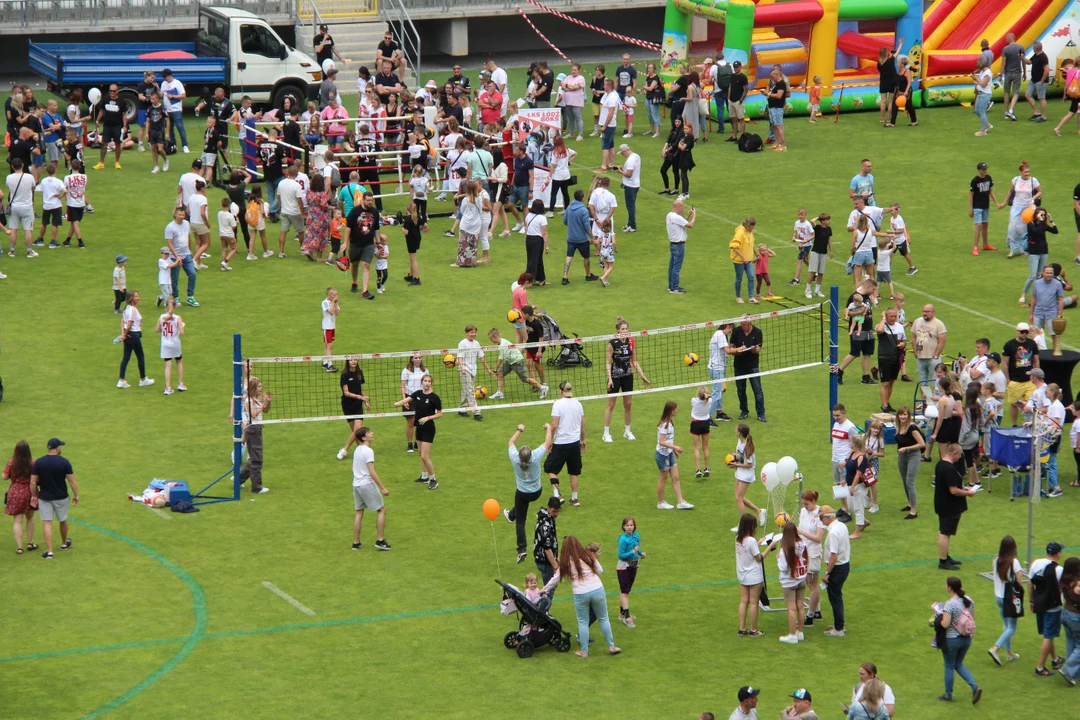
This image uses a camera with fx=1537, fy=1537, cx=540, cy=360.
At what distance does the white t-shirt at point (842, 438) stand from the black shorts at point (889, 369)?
3.57 metres

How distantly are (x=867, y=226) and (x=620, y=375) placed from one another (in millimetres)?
7313

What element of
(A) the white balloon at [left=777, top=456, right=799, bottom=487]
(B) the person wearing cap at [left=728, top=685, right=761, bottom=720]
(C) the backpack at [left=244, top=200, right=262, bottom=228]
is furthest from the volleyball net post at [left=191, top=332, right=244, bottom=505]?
(C) the backpack at [left=244, top=200, right=262, bottom=228]

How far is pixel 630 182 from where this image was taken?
31375 millimetres

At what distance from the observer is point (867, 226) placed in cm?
2777

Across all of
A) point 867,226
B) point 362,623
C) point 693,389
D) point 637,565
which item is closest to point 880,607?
point 637,565

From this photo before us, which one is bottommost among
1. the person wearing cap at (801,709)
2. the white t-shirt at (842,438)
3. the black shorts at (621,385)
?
the person wearing cap at (801,709)

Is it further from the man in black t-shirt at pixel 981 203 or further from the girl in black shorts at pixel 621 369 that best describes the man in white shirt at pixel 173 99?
the man in black t-shirt at pixel 981 203

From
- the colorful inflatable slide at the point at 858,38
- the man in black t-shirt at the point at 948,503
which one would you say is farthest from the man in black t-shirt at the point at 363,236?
the colorful inflatable slide at the point at 858,38

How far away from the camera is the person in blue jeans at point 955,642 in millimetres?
15594

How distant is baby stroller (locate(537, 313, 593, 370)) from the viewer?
25.8m

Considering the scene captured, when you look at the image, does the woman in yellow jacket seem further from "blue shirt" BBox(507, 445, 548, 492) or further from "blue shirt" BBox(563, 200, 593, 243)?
"blue shirt" BBox(507, 445, 548, 492)

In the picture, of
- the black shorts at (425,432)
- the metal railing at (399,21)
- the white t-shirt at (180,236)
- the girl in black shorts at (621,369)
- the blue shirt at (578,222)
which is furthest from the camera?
the metal railing at (399,21)

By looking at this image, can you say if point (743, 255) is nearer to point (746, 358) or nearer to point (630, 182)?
point (630, 182)

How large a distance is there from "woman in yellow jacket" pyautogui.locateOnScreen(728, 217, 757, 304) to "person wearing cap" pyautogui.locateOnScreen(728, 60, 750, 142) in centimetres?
983
